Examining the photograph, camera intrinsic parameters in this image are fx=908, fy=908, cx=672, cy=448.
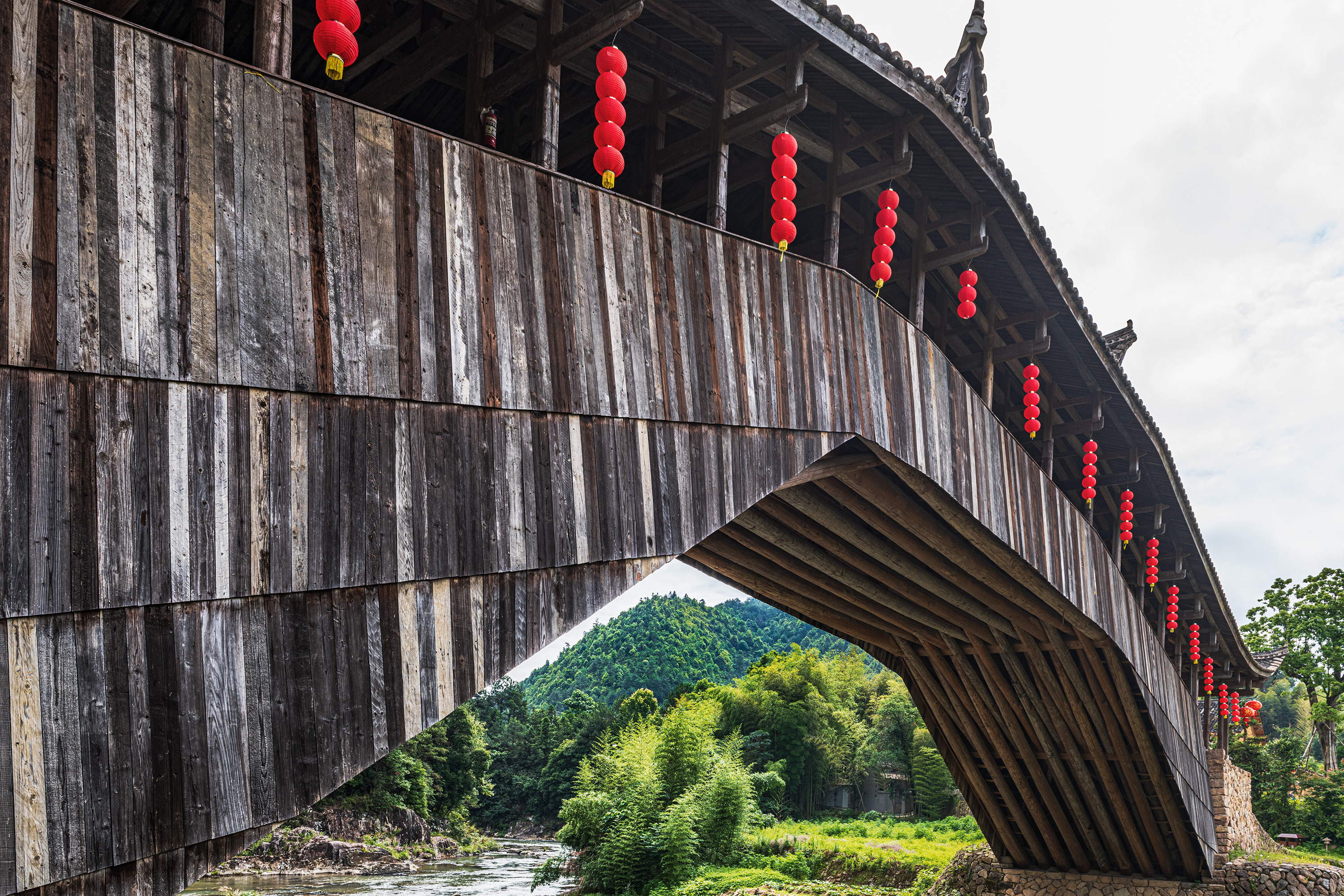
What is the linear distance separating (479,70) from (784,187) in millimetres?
1524

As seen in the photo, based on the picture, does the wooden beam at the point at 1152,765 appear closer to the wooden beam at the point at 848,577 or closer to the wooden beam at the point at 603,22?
the wooden beam at the point at 848,577

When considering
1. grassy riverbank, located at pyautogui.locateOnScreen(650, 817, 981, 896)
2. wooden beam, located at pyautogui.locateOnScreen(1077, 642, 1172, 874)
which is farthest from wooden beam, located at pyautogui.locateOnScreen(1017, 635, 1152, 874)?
grassy riverbank, located at pyautogui.locateOnScreen(650, 817, 981, 896)

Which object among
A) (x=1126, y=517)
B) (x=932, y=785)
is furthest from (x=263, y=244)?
(x=932, y=785)

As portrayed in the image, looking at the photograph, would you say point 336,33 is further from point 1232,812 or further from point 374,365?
point 1232,812

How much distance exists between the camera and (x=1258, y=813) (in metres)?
19.3

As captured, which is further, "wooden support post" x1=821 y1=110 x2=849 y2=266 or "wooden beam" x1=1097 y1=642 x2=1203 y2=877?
"wooden beam" x1=1097 y1=642 x2=1203 y2=877

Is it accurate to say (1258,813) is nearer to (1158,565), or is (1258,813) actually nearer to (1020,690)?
(1158,565)

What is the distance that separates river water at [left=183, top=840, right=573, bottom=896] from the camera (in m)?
15.5

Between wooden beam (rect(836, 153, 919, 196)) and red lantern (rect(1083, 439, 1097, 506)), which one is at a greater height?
wooden beam (rect(836, 153, 919, 196))

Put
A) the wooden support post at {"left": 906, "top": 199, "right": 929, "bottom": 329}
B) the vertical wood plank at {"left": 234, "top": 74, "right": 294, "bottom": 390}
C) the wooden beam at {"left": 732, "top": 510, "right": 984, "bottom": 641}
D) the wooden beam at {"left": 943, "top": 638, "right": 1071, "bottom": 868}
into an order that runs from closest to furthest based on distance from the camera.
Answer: the vertical wood plank at {"left": 234, "top": 74, "right": 294, "bottom": 390}, the wooden support post at {"left": 906, "top": 199, "right": 929, "bottom": 329}, the wooden beam at {"left": 732, "top": 510, "right": 984, "bottom": 641}, the wooden beam at {"left": 943, "top": 638, "right": 1071, "bottom": 868}

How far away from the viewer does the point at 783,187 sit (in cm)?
446

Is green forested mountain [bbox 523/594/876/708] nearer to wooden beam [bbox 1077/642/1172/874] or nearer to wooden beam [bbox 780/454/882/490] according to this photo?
wooden beam [bbox 1077/642/1172/874]

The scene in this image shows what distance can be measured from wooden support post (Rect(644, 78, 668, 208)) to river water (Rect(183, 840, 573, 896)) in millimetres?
12429

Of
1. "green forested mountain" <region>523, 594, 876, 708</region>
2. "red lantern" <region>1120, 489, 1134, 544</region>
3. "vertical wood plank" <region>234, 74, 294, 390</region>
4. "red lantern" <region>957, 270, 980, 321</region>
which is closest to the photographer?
"vertical wood plank" <region>234, 74, 294, 390</region>
